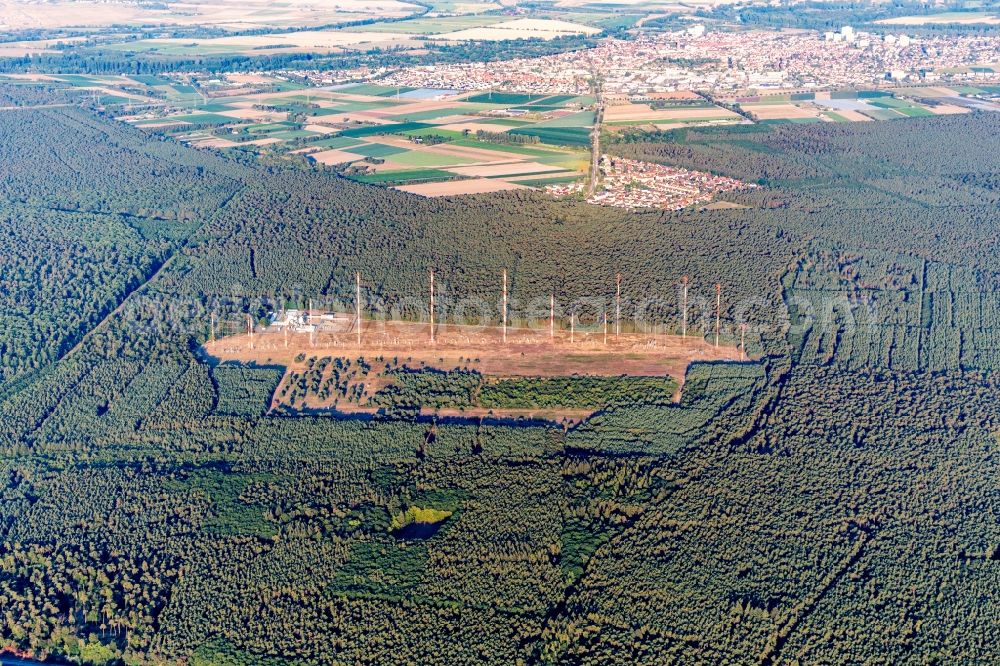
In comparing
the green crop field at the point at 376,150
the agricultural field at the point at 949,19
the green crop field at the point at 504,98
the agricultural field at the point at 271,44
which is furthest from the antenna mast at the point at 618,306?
the agricultural field at the point at 949,19

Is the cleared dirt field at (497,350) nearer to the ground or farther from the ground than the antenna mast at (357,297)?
nearer to the ground

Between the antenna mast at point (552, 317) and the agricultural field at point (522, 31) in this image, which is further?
the agricultural field at point (522, 31)

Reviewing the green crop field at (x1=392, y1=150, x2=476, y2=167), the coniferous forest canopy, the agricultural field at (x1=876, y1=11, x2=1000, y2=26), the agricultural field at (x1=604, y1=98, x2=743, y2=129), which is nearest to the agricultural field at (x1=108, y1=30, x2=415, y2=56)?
the agricultural field at (x1=604, y1=98, x2=743, y2=129)

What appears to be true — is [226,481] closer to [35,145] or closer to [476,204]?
[476,204]

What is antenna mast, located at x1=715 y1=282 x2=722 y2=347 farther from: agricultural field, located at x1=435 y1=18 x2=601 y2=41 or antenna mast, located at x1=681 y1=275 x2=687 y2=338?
agricultural field, located at x1=435 y1=18 x2=601 y2=41

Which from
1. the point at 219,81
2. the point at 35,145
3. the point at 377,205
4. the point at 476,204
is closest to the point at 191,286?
the point at 377,205

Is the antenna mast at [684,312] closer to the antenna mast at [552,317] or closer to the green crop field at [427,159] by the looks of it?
the antenna mast at [552,317]
